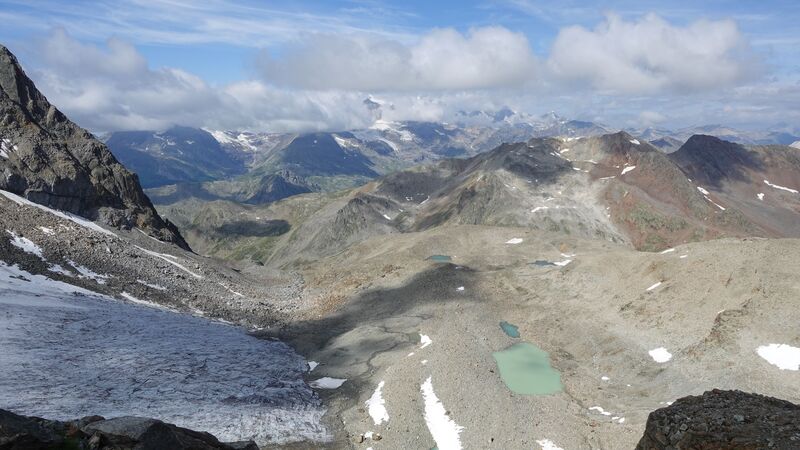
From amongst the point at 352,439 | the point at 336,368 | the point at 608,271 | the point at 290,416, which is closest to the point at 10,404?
the point at 290,416

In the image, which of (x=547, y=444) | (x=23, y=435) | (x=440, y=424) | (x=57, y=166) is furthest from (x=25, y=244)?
(x=547, y=444)

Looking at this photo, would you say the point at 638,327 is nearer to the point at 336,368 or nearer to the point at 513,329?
the point at 513,329

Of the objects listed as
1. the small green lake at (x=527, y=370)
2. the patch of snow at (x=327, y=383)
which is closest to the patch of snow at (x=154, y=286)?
the patch of snow at (x=327, y=383)

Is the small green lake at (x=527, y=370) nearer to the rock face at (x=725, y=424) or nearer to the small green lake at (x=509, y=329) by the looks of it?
the small green lake at (x=509, y=329)

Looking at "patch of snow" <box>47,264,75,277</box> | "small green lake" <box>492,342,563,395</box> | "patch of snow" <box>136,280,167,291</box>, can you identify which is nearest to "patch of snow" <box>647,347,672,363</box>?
"small green lake" <box>492,342,563,395</box>

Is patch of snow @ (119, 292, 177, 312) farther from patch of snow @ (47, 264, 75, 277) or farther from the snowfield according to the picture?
patch of snow @ (47, 264, 75, 277)

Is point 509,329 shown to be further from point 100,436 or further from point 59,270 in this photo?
point 59,270

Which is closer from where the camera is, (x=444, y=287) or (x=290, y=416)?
(x=290, y=416)
